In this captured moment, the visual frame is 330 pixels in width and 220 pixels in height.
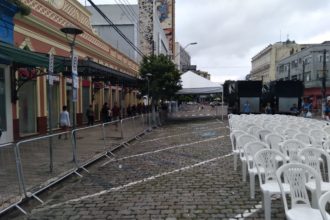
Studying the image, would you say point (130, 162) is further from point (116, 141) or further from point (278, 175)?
point (278, 175)

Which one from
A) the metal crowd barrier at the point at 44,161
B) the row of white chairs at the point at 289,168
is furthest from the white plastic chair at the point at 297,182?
the metal crowd barrier at the point at 44,161

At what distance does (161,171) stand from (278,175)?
4993 mm

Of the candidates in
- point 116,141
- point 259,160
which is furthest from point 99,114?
point 259,160

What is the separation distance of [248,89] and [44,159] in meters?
24.8

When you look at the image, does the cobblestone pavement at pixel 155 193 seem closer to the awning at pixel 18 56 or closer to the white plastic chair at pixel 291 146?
the white plastic chair at pixel 291 146

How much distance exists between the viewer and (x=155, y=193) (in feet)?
24.0

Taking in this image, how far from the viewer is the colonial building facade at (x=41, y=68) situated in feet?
46.6

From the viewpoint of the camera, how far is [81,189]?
26.0 ft

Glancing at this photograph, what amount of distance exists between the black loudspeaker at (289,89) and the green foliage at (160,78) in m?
7.99

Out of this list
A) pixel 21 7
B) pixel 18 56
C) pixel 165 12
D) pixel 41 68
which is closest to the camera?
pixel 18 56

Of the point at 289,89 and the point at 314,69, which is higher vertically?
the point at 314,69

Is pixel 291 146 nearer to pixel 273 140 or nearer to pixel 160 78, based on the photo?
pixel 273 140

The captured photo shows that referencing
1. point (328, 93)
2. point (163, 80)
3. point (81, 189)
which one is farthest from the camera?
point (328, 93)

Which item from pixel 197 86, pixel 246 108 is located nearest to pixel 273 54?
pixel 197 86
